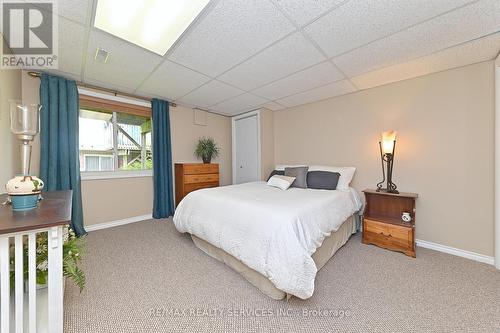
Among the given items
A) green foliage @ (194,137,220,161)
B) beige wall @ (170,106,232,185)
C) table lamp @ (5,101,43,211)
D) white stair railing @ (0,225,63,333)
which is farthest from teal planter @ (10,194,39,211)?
green foliage @ (194,137,220,161)

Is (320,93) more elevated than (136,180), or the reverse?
(320,93)

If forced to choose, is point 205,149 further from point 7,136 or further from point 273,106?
point 7,136

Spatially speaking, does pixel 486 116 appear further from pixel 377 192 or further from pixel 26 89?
pixel 26 89

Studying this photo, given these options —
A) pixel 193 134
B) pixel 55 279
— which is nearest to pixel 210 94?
pixel 193 134

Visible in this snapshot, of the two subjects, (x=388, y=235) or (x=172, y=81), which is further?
(x=172, y=81)

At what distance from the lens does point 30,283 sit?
3.10 ft

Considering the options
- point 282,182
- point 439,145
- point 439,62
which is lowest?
point 282,182

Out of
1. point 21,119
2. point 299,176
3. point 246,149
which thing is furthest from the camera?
point 246,149

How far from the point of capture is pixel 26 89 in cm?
249

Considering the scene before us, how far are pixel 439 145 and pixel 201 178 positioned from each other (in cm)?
363

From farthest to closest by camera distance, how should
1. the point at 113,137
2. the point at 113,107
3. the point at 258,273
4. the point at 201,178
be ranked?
the point at 201,178, the point at 113,137, the point at 113,107, the point at 258,273

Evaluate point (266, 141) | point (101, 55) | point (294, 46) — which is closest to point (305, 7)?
point (294, 46)

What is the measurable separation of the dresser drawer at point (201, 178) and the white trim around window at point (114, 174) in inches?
26.5

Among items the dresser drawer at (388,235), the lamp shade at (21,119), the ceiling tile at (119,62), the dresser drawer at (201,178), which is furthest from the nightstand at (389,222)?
the lamp shade at (21,119)
